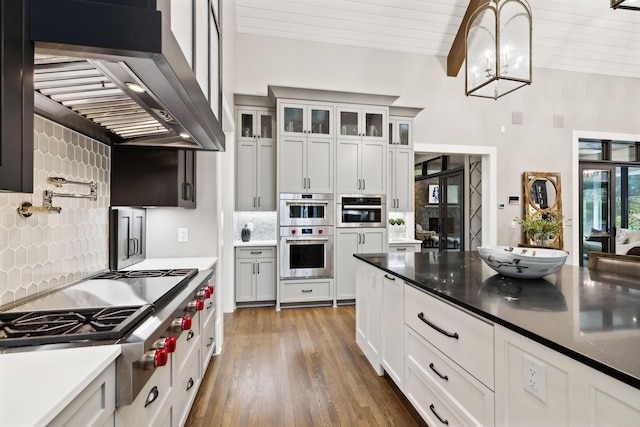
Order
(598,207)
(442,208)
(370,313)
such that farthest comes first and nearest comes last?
(442,208)
(598,207)
(370,313)

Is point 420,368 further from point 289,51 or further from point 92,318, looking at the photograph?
point 289,51

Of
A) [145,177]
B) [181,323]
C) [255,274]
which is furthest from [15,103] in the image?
[255,274]

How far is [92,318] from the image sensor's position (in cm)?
113

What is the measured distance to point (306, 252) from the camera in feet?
13.5

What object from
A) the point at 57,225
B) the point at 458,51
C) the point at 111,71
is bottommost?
the point at 57,225

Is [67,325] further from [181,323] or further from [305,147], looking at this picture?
[305,147]

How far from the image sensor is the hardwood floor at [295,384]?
1923 mm

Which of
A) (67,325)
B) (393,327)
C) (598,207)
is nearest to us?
(67,325)

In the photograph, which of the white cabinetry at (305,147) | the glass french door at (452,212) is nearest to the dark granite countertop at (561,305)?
the white cabinetry at (305,147)

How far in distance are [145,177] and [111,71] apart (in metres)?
1.31

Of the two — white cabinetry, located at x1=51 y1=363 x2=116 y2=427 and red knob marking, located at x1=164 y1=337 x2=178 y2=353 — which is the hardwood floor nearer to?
red knob marking, located at x1=164 y1=337 x2=178 y2=353

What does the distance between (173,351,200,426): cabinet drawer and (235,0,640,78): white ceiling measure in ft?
14.9

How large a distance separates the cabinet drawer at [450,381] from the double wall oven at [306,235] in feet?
7.60

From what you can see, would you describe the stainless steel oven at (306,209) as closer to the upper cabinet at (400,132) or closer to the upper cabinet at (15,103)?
the upper cabinet at (400,132)
